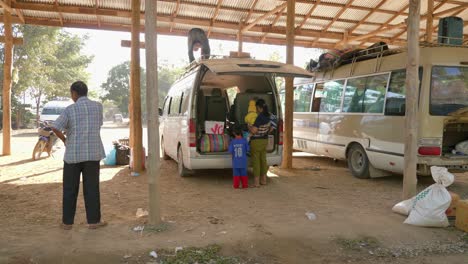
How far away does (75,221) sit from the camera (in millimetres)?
4828

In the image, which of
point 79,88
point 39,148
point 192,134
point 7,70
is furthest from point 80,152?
point 7,70

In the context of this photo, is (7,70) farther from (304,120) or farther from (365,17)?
(365,17)

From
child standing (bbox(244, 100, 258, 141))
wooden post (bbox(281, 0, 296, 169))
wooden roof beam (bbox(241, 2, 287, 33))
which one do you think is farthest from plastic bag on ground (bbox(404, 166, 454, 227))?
wooden roof beam (bbox(241, 2, 287, 33))

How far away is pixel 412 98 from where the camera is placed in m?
5.41

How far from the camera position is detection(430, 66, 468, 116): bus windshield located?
21.3 feet

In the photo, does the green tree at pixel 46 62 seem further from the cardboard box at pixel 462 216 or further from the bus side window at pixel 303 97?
the cardboard box at pixel 462 216

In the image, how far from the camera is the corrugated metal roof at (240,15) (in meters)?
11.0

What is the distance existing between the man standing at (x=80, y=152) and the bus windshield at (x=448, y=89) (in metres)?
5.31

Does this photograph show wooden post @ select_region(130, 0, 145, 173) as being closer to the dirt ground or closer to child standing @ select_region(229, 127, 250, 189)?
the dirt ground

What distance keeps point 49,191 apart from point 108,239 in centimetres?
296

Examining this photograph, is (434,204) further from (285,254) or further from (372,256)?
(285,254)

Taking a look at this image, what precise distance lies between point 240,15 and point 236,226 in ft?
29.9

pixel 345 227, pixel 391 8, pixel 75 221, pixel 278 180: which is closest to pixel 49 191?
A: pixel 75 221

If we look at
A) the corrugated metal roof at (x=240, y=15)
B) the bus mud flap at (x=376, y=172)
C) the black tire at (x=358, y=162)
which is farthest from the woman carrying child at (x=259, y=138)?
the corrugated metal roof at (x=240, y=15)
